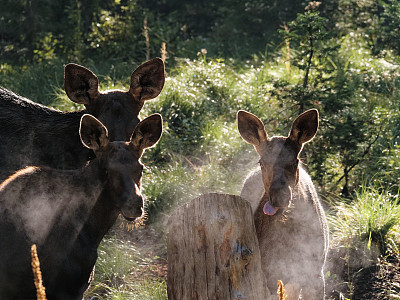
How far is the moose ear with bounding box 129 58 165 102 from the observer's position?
22.2 ft

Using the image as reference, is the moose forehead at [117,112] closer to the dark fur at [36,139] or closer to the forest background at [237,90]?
the dark fur at [36,139]

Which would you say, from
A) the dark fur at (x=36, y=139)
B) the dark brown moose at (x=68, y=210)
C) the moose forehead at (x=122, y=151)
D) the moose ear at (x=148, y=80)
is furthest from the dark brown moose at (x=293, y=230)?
the dark fur at (x=36, y=139)

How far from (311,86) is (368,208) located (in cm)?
249

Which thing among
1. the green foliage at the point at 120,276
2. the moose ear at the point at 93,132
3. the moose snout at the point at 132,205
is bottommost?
the green foliage at the point at 120,276

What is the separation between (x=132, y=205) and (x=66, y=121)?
1987 mm

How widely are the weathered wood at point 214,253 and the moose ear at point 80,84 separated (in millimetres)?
1889

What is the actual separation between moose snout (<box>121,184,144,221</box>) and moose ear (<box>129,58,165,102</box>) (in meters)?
2.00

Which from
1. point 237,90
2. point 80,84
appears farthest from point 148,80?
point 237,90

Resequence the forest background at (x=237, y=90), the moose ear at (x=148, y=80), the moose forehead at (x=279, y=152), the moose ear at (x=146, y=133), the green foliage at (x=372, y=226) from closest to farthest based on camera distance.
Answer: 1. the moose ear at (x=146, y=133)
2. the moose forehead at (x=279, y=152)
3. the moose ear at (x=148, y=80)
4. the green foliage at (x=372, y=226)
5. the forest background at (x=237, y=90)

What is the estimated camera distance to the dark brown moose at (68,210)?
15.9ft

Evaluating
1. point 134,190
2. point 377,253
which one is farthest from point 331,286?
point 134,190

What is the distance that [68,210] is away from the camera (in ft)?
17.0

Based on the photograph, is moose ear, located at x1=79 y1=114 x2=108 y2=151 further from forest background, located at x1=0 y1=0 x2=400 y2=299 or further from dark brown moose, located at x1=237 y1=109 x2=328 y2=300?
forest background, located at x1=0 y1=0 x2=400 y2=299

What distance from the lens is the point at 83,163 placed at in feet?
21.0
